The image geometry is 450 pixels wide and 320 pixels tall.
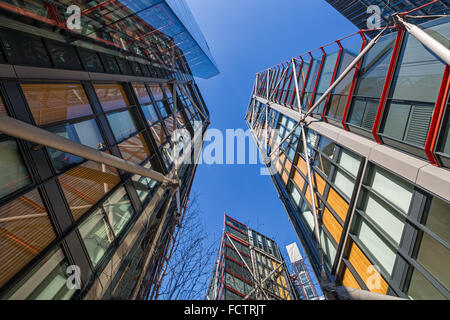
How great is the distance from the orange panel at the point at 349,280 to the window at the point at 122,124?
13044mm

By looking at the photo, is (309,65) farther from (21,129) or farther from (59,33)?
(21,129)

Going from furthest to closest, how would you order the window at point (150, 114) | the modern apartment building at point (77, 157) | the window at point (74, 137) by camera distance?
1. the window at point (150, 114)
2. the window at point (74, 137)
3. the modern apartment building at point (77, 157)

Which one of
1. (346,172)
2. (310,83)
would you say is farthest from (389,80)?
(310,83)

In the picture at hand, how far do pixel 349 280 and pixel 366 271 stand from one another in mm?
1389

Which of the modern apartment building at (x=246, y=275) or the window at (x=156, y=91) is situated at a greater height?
the window at (x=156, y=91)

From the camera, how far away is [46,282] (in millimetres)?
4945

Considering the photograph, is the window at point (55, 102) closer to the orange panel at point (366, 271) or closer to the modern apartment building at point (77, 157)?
the modern apartment building at point (77, 157)

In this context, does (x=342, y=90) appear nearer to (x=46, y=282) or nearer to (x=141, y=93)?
(x=141, y=93)

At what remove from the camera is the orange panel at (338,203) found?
30.9ft

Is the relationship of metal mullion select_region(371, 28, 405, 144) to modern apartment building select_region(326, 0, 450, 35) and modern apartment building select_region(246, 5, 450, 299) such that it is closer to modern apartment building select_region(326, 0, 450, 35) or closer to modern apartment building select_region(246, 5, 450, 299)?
modern apartment building select_region(246, 5, 450, 299)

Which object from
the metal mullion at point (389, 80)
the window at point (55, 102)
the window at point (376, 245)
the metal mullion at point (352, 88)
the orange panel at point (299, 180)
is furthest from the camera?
the orange panel at point (299, 180)

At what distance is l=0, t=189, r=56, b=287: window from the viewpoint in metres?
4.31

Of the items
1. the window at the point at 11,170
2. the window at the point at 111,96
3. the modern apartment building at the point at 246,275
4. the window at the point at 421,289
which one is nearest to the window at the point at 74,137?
the window at the point at 11,170

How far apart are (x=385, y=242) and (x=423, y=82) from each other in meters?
5.85
